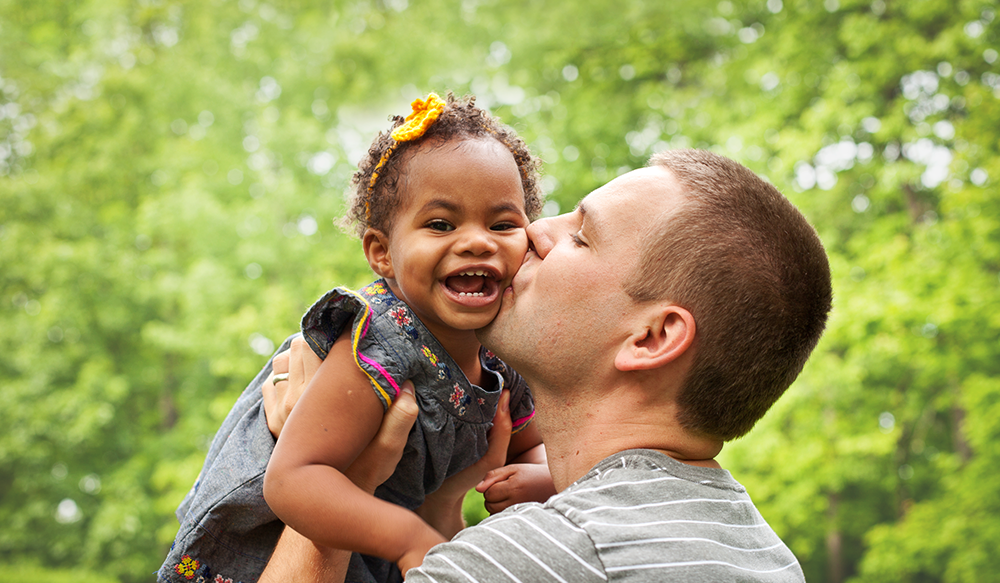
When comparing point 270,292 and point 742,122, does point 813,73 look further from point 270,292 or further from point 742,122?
point 270,292

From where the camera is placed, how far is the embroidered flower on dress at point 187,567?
1875 millimetres

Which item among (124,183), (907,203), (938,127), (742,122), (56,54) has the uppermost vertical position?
(56,54)

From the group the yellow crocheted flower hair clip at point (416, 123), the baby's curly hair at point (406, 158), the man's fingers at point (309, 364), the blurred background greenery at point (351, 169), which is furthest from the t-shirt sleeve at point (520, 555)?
the blurred background greenery at point (351, 169)

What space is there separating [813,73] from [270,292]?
839cm

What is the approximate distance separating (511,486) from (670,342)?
67cm

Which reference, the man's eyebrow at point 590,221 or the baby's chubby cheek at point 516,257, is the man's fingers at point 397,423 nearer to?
the baby's chubby cheek at point 516,257

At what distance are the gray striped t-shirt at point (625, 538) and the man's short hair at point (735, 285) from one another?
0.61 feet

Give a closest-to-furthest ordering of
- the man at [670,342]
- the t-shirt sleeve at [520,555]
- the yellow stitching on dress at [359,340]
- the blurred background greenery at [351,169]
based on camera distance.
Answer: the t-shirt sleeve at [520,555], the man at [670,342], the yellow stitching on dress at [359,340], the blurred background greenery at [351,169]

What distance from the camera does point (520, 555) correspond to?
1.28m

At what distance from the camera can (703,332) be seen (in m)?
1.54

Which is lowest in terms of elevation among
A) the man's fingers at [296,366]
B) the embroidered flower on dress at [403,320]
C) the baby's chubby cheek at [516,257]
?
the man's fingers at [296,366]

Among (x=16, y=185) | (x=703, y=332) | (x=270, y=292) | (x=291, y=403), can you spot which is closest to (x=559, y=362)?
(x=703, y=332)

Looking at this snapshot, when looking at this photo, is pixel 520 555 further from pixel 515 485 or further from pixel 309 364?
pixel 309 364

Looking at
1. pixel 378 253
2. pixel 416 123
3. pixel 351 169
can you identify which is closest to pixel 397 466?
pixel 378 253
